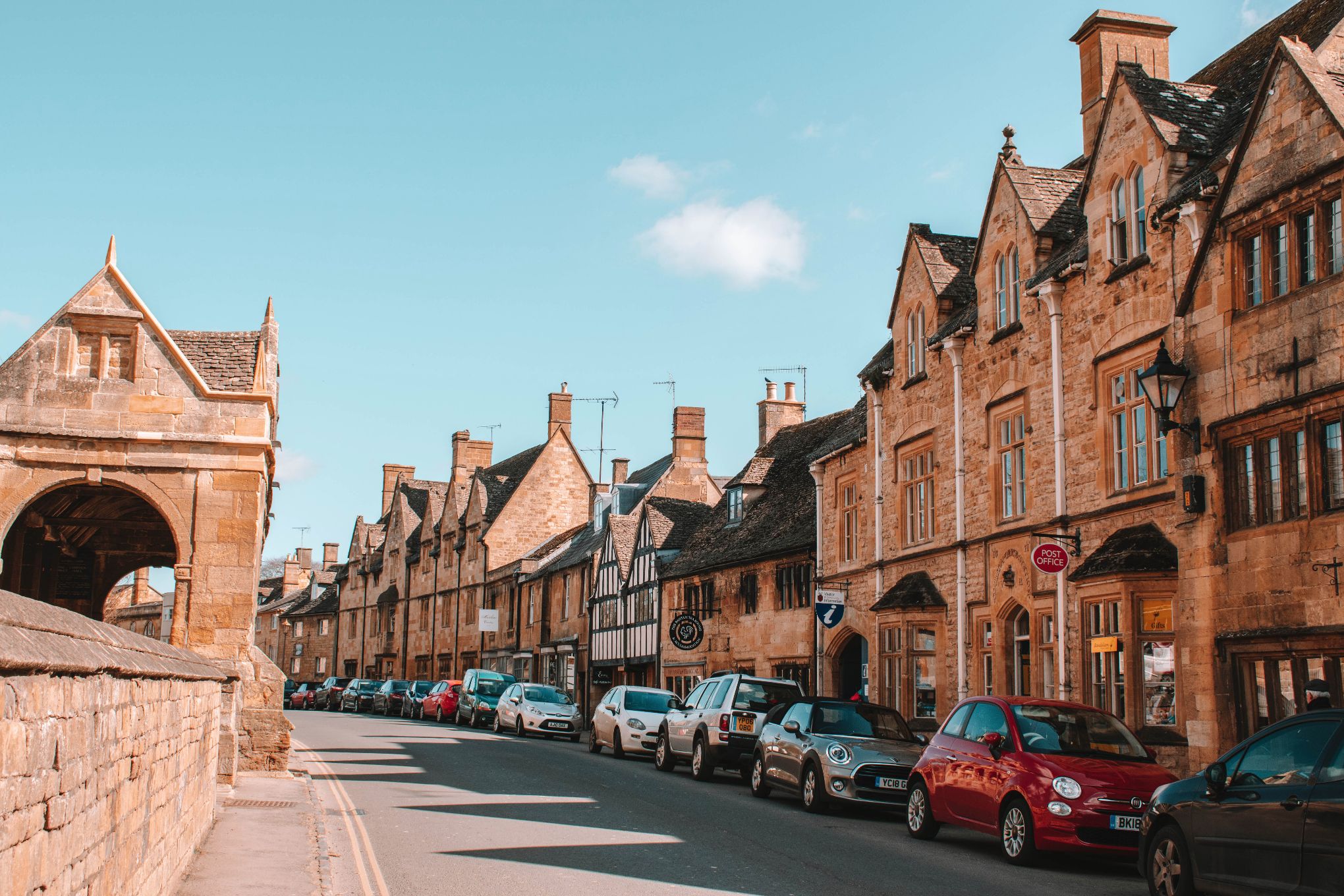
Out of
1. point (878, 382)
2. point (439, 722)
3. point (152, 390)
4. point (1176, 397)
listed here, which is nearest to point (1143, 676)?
point (1176, 397)

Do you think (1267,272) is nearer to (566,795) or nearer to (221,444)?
(566,795)

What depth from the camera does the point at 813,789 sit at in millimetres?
16422

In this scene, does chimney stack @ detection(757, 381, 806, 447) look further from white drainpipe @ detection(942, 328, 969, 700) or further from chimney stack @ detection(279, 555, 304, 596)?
chimney stack @ detection(279, 555, 304, 596)

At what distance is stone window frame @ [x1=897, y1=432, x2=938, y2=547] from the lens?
78.3 ft

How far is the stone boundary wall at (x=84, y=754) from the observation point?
13.3 feet

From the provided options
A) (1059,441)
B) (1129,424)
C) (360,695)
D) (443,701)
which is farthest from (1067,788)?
(360,695)

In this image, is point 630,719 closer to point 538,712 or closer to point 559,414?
point 538,712

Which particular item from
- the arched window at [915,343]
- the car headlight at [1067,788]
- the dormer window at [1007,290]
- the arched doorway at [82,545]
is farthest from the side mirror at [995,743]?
the arched doorway at [82,545]

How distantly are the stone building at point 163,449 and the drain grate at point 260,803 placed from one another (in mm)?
3218

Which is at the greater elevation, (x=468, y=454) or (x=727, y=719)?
(x=468, y=454)

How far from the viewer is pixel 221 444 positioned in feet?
63.1

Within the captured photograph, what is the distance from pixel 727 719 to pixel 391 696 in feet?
108

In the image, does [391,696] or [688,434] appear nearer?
[688,434]

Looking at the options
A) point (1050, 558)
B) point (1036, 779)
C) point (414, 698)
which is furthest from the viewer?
point (414, 698)
